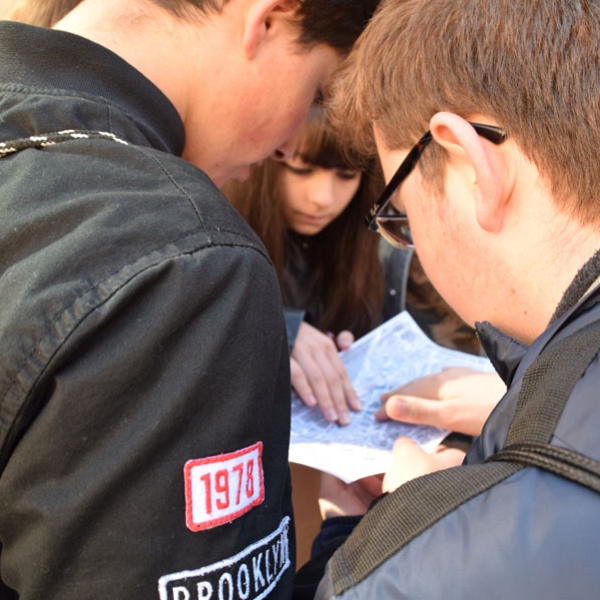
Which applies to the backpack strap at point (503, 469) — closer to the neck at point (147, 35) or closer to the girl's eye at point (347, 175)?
the neck at point (147, 35)

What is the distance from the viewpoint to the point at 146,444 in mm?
546

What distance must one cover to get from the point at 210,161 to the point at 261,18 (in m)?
0.24

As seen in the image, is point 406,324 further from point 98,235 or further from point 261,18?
point 98,235

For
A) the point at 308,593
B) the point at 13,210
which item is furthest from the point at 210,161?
the point at 308,593

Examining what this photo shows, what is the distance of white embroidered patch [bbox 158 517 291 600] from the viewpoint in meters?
0.58

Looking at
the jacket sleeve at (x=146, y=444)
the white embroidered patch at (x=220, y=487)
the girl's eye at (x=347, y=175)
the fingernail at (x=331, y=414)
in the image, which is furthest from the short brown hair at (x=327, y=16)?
the girl's eye at (x=347, y=175)

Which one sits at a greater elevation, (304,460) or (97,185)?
(97,185)

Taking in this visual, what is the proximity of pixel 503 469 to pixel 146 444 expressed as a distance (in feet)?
0.93

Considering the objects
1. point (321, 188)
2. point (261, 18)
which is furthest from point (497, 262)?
point (321, 188)

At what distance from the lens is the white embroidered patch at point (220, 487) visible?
0.57 m

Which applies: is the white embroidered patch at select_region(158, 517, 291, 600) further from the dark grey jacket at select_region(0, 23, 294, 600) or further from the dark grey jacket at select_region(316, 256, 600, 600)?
the dark grey jacket at select_region(316, 256, 600, 600)

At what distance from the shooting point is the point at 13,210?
1.90ft

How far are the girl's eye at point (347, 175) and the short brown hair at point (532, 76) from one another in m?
0.99

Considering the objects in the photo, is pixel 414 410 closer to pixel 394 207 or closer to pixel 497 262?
pixel 394 207
